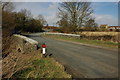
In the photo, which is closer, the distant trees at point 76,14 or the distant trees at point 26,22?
the distant trees at point 76,14

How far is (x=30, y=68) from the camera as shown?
15.8 ft

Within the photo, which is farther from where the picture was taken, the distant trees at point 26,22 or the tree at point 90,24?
the distant trees at point 26,22

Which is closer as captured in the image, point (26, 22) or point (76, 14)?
point (76, 14)

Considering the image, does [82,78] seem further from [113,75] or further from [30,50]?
[30,50]

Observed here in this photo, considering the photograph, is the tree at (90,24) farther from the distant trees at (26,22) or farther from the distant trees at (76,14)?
the distant trees at (26,22)

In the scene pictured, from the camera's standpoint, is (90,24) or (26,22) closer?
(90,24)

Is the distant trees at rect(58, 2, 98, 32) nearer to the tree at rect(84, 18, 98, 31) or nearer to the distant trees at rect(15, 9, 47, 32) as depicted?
the tree at rect(84, 18, 98, 31)

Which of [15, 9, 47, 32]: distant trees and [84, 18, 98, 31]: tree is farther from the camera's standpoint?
[15, 9, 47, 32]: distant trees

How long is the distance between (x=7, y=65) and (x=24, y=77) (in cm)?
77

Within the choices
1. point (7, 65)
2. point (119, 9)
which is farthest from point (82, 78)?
point (119, 9)

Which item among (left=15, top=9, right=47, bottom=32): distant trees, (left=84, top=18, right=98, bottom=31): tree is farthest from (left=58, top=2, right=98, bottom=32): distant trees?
(left=15, top=9, right=47, bottom=32): distant trees

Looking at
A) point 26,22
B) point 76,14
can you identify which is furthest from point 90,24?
point 26,22

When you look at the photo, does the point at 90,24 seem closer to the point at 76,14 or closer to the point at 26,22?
the point at 76,14

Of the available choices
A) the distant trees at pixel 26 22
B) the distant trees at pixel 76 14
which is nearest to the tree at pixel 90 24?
the distant trees at pixel 76 14
